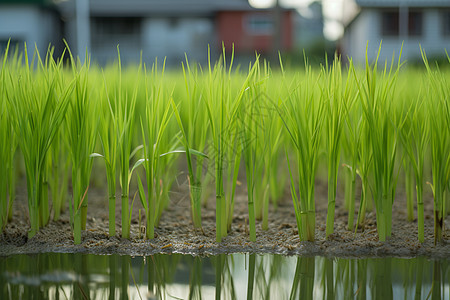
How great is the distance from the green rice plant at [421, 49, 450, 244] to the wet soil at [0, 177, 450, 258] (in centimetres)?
15

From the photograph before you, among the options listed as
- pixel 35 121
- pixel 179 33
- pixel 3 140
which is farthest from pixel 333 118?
pixel 179 33

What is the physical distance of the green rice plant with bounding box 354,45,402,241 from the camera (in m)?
1.92

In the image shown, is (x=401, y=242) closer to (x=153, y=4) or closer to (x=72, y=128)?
(x=72, y=128)

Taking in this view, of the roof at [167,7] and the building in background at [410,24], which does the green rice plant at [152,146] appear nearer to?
the building in background at [410,24]

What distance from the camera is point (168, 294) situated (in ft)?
5.02

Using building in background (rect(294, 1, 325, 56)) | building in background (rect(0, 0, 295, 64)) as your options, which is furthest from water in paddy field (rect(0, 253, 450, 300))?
building in background (rect(294, 1, 325, 56))

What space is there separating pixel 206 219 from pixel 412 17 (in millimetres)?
20262

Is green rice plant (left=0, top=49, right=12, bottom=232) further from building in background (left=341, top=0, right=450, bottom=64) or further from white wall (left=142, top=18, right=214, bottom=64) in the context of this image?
white wall (left=142, top=18, right=214, bottom=64)

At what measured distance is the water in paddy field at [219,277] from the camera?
1.53m

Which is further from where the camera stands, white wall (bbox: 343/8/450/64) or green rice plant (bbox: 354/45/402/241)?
white wall (bbox: 343/8/450/64)

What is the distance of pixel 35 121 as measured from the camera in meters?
1.99

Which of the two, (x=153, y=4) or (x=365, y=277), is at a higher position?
(x=153, y=4)

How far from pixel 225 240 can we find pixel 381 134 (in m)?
0.78

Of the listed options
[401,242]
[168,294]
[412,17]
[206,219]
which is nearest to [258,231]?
[206,219]
